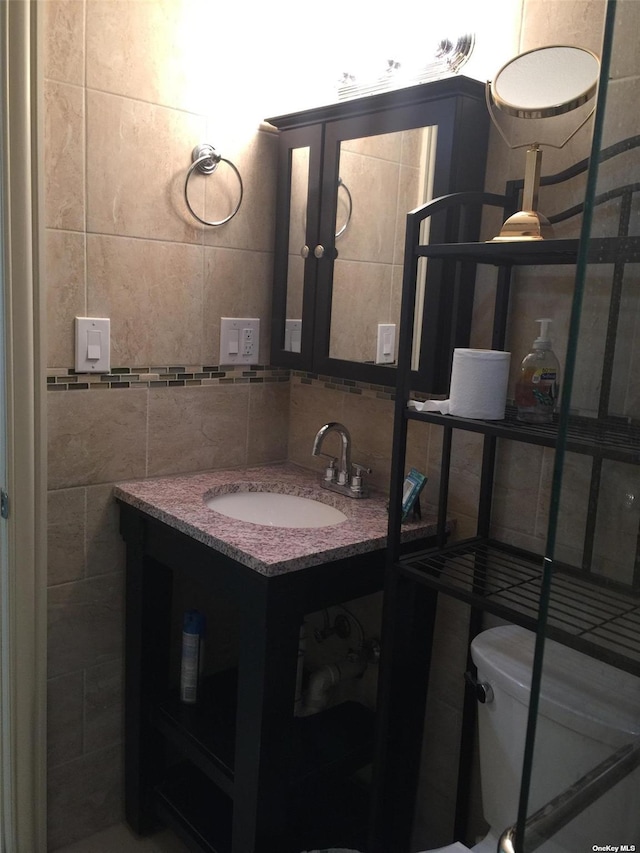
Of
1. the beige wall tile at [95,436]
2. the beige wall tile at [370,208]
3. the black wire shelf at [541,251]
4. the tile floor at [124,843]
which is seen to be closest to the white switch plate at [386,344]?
the beige wall tile at [370,208]

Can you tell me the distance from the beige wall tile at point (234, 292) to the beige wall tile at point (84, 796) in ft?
3.44

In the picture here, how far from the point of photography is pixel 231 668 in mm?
1985

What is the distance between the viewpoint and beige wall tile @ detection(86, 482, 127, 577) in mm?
1706

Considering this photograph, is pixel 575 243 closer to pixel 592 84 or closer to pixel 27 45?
pixel 592 84

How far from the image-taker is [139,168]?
5.38 feet

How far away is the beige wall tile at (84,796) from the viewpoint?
5.76ft

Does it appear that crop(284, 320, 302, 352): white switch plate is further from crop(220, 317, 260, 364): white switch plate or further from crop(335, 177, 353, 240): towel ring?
crop(335, 177, 353, 240): towel ring

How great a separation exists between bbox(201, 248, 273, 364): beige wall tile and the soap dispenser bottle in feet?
2.89

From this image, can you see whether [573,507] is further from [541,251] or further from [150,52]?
[150,52]

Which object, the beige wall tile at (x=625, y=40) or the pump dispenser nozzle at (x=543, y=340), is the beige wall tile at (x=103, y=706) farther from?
the beige wall tile at (x=625, y=40)

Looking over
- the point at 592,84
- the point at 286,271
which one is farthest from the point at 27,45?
the point at 592,84

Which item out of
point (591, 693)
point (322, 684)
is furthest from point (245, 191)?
point (591, 693)

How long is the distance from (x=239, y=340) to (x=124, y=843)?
1299 millimetres

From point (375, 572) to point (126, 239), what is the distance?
932 mm
